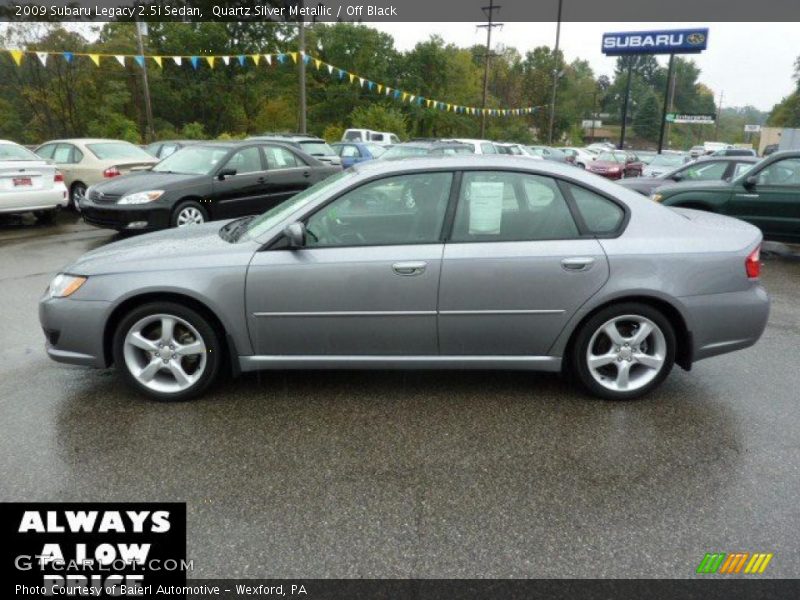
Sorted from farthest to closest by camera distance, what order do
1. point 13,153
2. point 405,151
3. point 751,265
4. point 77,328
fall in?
point 405,151, point 13,153, point 751,265, point 77,328

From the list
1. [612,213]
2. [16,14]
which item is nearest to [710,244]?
[612,213]

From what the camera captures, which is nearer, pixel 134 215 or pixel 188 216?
pixel 134 215

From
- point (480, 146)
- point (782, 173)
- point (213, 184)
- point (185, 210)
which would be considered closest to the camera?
point (782, 173)

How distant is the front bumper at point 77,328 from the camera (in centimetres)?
380

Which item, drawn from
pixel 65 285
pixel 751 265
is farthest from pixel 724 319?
pixel 65 285

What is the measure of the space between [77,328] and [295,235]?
1488 mm

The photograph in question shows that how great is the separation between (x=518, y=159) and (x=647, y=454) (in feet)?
6.73

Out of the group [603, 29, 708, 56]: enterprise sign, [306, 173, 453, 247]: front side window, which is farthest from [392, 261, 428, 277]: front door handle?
[603, 29, 708, 56]: enterprise sign

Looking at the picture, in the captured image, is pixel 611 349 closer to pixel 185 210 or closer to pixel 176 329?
pixel 176 329

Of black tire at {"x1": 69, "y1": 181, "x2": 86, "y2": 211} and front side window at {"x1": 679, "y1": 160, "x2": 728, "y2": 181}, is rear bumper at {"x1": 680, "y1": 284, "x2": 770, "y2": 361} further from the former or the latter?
black tire at {"x1": 69, "y1": 181, "x2": 86, "y2": 211}

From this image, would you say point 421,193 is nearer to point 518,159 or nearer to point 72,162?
point 518,159

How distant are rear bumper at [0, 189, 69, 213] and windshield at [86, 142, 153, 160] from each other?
6.21 feet

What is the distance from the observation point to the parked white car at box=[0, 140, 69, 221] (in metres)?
10.0

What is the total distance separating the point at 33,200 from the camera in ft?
34.0
